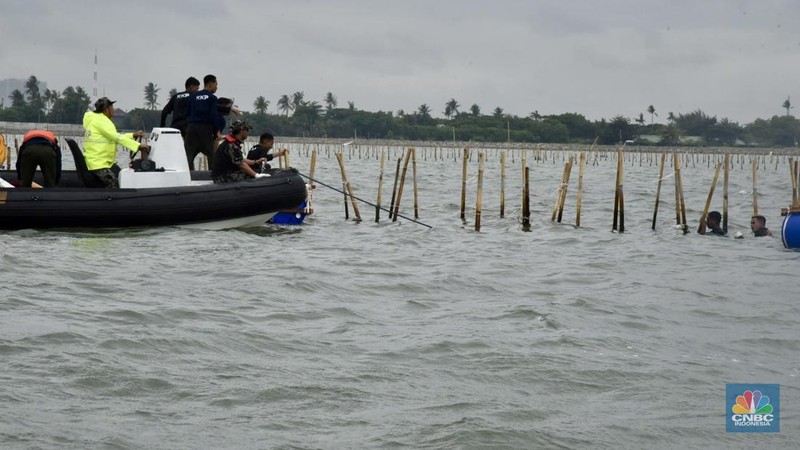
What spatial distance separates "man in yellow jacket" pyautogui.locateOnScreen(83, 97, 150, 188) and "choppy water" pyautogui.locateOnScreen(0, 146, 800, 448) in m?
1.06

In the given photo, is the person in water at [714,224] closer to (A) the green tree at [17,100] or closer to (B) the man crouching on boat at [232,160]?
(B) the man crouching on boat at [232,160]

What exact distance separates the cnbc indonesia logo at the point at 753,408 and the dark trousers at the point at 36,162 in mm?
9954

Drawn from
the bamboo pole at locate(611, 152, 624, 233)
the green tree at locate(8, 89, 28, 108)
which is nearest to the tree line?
the green tree at locate(8, 89, 28, 108)

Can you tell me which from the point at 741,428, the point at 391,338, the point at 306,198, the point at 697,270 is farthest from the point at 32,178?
the point at 741,428

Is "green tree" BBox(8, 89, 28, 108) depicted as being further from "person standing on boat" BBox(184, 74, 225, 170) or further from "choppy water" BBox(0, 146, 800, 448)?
"choppy water" BBox(0, 146, 800, 448)

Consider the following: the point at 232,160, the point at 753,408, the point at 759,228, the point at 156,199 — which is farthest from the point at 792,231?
the point at 753,408

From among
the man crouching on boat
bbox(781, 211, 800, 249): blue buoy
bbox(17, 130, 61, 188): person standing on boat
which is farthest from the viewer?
bbox(781, 211, 800, 249): blue buoy

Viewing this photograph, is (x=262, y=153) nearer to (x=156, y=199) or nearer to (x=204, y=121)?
(x=204, y=121)

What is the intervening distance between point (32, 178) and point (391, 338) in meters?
7.69

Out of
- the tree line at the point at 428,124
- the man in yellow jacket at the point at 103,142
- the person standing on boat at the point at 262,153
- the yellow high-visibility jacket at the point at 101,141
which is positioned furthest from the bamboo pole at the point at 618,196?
the tree line at the point at 428,124

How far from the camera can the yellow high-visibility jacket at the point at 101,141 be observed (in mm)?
14969

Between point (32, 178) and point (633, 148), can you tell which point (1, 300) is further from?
point (633, 148)

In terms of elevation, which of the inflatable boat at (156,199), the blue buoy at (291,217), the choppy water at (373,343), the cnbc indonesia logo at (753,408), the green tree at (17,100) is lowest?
the cnbc indonesia logo at (753,408)

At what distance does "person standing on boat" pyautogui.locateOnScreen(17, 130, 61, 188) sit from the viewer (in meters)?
14.6
